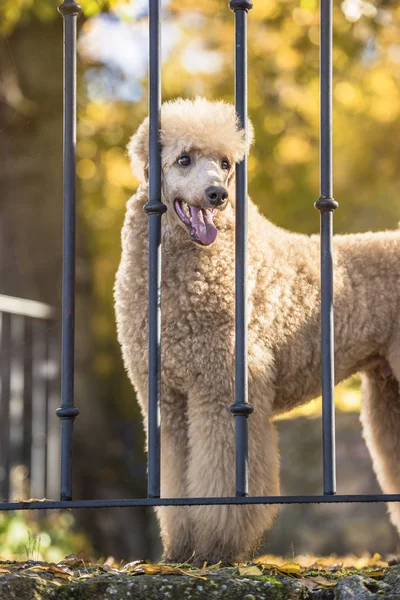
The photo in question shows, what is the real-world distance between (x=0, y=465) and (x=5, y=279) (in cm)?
161

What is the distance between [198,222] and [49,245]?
4720mm

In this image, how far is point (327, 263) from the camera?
261 cm

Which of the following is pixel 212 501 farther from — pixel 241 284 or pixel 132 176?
pixel 132 176

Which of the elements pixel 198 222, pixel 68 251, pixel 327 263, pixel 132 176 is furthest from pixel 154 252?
pixel 132 176

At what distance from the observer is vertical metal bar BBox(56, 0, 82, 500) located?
2.57 m

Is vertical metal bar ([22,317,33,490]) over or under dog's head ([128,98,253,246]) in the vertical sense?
under

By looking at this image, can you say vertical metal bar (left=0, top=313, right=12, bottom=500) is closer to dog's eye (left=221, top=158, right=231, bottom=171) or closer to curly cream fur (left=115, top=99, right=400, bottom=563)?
curly cream fur (left=115, top=99, right=400, bottom=563)

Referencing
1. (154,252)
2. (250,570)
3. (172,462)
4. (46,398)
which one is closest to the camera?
(250,570)

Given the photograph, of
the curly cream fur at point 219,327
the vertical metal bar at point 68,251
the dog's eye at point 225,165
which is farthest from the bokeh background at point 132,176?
the vertical metal bar at point 68,251

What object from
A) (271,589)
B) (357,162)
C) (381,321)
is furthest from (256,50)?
(271,589)

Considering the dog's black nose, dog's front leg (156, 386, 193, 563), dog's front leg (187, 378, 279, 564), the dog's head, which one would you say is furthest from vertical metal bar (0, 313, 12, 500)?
the dog's black nose

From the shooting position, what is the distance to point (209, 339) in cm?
343

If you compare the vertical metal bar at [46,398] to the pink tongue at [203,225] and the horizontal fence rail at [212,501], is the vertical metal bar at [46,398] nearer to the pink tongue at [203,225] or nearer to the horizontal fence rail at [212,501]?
the pink tongue at [203,225]

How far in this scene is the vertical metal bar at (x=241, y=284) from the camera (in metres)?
2.52
